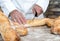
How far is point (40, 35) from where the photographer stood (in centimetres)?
137

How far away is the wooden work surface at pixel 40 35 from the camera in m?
1.30

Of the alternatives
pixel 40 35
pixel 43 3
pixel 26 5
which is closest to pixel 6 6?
pixel 26 5

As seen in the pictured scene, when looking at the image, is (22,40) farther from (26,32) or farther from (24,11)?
(24,11)

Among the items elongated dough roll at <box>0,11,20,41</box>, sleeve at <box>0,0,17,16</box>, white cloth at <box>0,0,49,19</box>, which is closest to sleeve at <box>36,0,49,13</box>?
white cloth at <box>0,0,49,19</box>

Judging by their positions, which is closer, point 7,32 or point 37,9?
point 7,32

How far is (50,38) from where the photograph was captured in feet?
4.32

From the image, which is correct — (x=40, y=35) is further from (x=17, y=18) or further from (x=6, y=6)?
(x=6, y=6)

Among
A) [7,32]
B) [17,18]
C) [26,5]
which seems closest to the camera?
[7,32]

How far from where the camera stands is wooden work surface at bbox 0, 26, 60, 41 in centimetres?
130

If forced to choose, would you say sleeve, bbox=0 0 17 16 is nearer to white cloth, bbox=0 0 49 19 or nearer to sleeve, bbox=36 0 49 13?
white cloth, bbox=0 0 49 19

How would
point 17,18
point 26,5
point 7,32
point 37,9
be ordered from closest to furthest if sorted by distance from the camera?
point 7,32, point 17,18, point 37,9, point 26,5

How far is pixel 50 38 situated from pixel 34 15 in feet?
1.46

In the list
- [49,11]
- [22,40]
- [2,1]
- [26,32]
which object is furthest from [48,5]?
[22,40]

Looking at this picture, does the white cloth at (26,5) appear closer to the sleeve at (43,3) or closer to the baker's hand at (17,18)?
the sleeve at (43,3)
